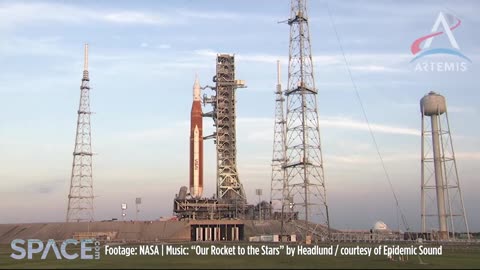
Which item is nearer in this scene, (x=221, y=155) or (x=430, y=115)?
(x=430, y=115)

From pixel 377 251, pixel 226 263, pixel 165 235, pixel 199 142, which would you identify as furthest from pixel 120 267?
pixel 199 142

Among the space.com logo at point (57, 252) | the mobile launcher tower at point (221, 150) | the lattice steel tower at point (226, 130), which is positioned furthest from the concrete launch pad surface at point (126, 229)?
the space.com logo at point (57, 252)

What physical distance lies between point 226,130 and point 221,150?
5.53 m

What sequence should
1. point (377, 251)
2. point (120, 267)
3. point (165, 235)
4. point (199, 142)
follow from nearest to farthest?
point (120, 267) → point (377, 251) → point (165, 235) → point (199, 142)

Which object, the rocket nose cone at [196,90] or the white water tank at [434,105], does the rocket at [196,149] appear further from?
the white water tank at [434,105]

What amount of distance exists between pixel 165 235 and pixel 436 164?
62251 mm

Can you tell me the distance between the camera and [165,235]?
134 metres

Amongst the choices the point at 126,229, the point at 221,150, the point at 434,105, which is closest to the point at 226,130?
the point at 221,150

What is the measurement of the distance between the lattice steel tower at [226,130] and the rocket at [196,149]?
4.41 metres

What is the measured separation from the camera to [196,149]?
153 meters

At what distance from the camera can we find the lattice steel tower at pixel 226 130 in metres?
156

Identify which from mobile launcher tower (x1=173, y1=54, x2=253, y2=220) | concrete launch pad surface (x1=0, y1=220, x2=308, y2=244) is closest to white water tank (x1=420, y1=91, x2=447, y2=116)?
concrete launch pad surface (x1=0, y1=220, x2=308, y2=244)

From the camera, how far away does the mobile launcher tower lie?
152 m

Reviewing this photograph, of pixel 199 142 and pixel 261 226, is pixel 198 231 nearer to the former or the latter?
pixel 261 226
